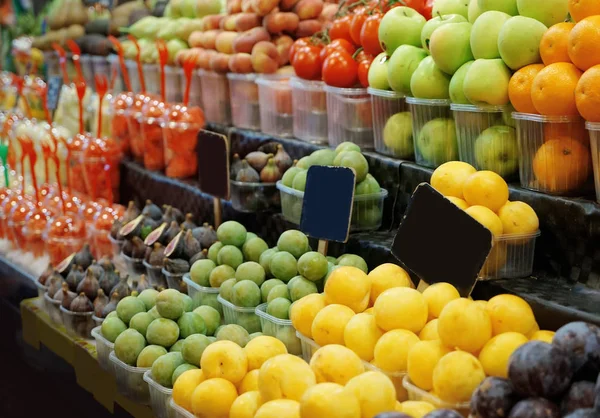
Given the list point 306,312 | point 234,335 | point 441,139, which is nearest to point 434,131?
point 441,139

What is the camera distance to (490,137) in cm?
191

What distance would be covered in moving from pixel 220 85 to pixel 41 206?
3.05ft

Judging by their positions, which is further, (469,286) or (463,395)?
(469,286)

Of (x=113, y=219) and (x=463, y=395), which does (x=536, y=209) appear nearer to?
(x=463, y=395)

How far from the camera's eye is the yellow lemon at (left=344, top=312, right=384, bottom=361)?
158 cm

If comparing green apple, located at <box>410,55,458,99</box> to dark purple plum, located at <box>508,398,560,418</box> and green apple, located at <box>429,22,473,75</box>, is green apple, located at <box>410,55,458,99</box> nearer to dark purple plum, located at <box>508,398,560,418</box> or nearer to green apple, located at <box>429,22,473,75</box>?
green apple, located at <box>429,22,473,75</box>

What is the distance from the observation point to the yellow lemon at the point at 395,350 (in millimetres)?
1502

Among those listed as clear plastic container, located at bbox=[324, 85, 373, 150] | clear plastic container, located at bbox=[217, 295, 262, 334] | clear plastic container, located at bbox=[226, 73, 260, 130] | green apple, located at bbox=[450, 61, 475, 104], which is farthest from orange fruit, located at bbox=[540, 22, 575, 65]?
clear plastic container, located at bbox=[226, 73, 260, 130]

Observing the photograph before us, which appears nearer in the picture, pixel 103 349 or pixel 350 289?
pixel 350 289

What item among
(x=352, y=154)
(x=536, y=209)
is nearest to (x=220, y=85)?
(x=352, y=154)

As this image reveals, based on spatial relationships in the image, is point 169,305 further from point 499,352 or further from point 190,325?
point 499,352

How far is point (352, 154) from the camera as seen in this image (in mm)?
2197

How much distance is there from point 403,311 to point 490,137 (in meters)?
→ 0.58

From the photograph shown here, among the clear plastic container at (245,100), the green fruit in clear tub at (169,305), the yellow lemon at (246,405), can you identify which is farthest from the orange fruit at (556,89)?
the clear plastic container at (245,100)
